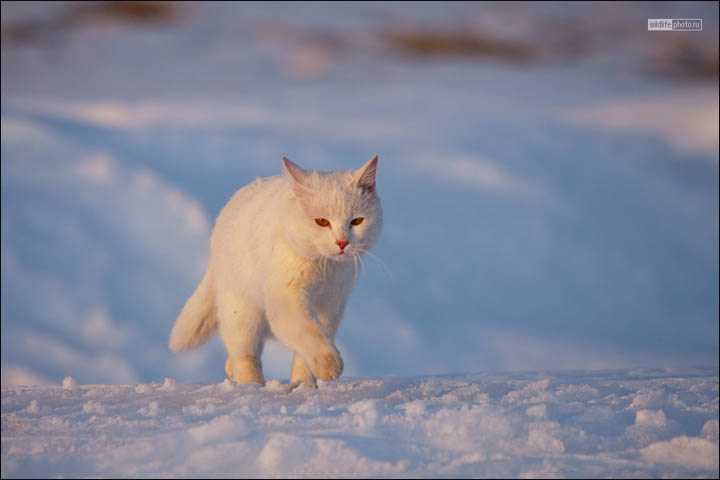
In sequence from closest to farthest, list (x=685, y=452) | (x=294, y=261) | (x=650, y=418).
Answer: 1. (x=685, y=452)
2. (x=650, y=418)
3. (x=294, y=261)

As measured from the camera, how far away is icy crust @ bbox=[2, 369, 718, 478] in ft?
8.78

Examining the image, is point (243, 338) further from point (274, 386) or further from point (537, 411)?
point (537, 411)

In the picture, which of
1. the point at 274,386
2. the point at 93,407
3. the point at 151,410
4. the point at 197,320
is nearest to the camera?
the point at 151,410

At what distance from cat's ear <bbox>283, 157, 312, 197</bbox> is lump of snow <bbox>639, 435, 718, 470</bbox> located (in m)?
2.30

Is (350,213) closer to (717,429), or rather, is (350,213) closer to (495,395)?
(495,395)

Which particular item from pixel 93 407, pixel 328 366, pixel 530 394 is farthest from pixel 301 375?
pixel 530 394

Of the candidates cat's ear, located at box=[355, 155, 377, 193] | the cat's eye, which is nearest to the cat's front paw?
the cat's eye

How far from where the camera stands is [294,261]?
431 cm

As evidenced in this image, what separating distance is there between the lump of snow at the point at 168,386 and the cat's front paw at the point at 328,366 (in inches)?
43.5

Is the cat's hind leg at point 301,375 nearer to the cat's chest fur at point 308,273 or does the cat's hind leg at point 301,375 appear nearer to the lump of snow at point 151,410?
the cat's chest fur at point 308,273

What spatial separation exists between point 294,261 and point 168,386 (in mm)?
1148

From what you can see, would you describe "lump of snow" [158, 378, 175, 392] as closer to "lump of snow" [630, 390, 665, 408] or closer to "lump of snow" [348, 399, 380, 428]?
"lump of snow" [348, 399, 380, 428]

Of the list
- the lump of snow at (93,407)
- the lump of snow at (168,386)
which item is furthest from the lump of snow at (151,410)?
the lump of snow at (168,386)

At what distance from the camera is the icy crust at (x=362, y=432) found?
8.78 ft
